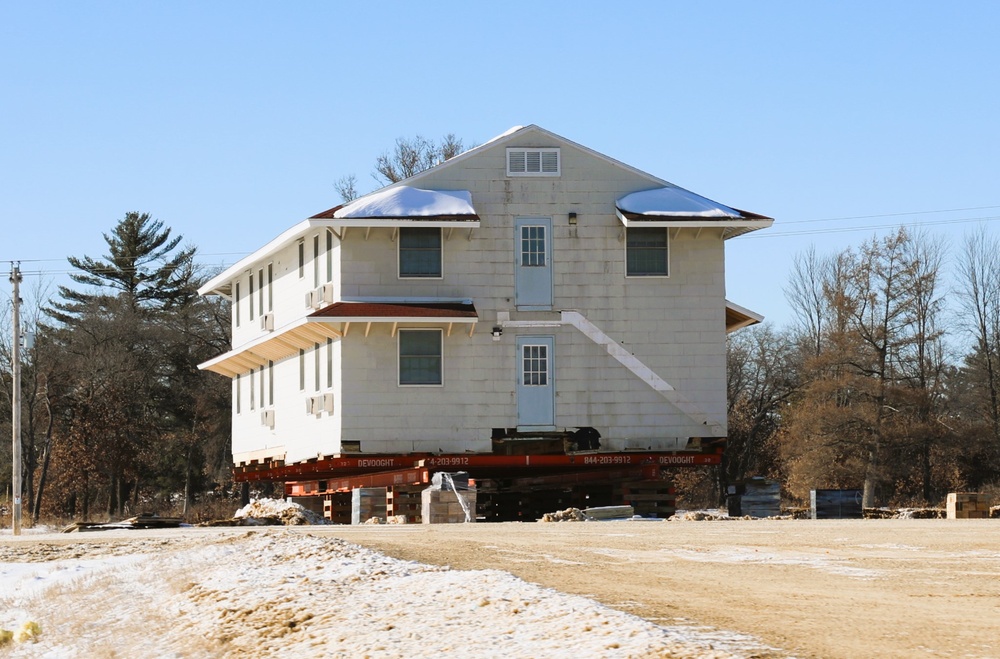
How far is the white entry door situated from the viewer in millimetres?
34625

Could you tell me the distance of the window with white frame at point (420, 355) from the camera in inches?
1358

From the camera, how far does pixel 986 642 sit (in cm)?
891

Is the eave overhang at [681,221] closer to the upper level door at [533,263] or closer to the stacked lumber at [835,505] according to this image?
the upper level door at [533,263]

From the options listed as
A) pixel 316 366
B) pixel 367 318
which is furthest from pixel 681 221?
pixel 316 366

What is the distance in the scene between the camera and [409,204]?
34469 millimetres

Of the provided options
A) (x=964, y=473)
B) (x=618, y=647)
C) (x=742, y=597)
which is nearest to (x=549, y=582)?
(x=742, y=597)

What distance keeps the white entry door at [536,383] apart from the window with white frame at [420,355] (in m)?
1.90

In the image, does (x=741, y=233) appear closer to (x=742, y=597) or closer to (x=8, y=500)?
(x=742, y=597)

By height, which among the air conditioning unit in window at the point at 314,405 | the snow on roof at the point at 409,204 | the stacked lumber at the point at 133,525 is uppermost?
the snow on roof at the point at 409,204

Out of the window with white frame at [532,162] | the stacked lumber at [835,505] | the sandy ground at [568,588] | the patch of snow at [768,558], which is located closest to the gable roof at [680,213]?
the window with white frame at [532,162]

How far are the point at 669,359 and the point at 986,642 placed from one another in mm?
26518

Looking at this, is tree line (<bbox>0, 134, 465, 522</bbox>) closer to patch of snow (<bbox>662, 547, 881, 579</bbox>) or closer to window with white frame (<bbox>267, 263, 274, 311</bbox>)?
window with white frame (<bbox>267, 263, 274, 311</bbox>)

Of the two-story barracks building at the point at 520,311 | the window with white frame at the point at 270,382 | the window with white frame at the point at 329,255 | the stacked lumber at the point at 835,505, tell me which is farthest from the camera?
the window with white frame at the point at 270,382

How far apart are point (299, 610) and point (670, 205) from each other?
2449cm
